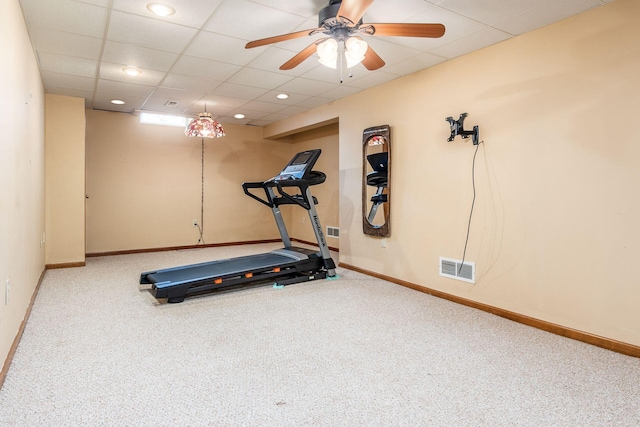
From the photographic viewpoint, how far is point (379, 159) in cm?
472

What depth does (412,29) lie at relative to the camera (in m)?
2.40

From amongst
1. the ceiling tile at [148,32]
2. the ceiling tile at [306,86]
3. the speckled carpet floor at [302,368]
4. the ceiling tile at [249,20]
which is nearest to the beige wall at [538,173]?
the speckled carpet floor at [302,368]

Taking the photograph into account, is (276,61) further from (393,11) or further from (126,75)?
(126,75)

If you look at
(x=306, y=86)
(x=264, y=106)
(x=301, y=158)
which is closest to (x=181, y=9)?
(x=306, y=86)

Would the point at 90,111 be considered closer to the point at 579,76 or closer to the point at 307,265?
the point at 307,265

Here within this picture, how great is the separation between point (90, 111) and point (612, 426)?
763 cm

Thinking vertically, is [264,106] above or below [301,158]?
above

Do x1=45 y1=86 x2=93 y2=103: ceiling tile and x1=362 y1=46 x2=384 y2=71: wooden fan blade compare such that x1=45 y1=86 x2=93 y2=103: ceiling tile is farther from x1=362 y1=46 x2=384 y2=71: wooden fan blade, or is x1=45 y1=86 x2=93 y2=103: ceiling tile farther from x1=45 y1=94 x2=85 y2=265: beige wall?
x1=362 y1=46 x2=384 y2=71: wooden fan blade

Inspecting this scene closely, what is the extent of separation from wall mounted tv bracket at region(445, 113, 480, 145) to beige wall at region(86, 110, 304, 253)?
16.9ft

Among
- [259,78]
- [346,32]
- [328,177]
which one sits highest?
[259,78]

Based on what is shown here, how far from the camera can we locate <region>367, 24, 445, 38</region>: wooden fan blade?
7.65ft

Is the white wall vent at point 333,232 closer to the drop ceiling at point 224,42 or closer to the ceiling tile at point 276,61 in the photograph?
the drop ceiling at point 224,42

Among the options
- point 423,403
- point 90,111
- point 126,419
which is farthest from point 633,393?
point 90,111

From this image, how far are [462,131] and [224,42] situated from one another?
2.50 m
